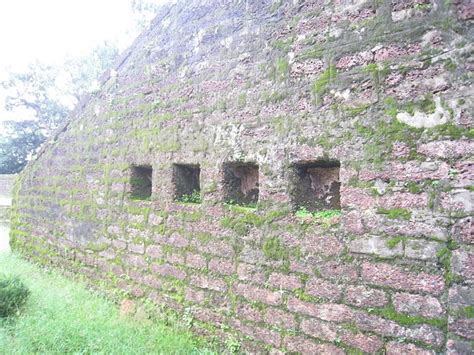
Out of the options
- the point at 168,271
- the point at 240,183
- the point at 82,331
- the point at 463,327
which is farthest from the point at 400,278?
the point at 82,331

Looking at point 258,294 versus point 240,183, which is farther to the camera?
point 240,183

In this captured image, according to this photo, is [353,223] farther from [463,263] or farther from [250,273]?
A: [250,273]

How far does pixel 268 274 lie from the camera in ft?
10.1

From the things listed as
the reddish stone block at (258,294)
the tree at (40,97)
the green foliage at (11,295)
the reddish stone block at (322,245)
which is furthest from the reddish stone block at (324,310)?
the tree at (40,97)

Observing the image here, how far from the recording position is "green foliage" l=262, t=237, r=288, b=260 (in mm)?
3012

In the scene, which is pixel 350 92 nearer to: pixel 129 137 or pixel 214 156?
pixel 214 156

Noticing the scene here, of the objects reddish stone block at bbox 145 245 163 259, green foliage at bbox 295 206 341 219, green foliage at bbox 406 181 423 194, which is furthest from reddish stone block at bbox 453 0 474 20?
reddish stone block at bbox 145 245 163 259

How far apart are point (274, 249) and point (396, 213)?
3.37ft

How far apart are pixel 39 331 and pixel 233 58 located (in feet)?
10.6

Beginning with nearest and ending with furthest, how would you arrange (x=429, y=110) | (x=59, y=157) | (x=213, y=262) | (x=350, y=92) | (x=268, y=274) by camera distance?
(x=429, y=110) → (x=350, y=92) → (x=268, y=274) → (x=213, y=262) → (x=59, y=157)

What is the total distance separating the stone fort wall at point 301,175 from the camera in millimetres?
2330

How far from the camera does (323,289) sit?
2752 mm

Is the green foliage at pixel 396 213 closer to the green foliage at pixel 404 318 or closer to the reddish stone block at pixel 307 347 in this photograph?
the green foliage at pixel 404 318

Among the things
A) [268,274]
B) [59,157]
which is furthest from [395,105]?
[59,157]
